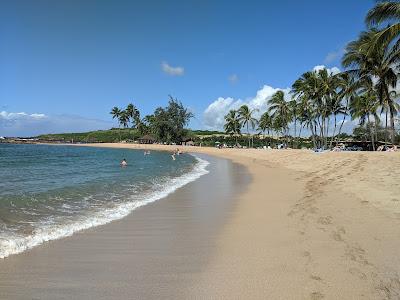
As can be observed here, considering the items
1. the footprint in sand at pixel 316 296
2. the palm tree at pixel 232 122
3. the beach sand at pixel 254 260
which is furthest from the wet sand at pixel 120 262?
the palm tree at pixel 232 122

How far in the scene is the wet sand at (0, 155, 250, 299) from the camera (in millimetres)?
4941

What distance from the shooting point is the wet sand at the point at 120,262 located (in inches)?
195

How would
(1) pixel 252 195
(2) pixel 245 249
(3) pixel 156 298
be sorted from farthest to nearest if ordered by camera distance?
(1) pixel 252 195, (2) pixel 245 249, (3) pixel 156 298

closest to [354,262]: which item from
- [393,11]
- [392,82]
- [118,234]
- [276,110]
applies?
[118,234]

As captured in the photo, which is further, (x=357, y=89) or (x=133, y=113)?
(x=133, y=113)

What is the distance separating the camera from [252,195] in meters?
14.6

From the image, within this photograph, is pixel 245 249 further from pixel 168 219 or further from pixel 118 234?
pixel 168 219

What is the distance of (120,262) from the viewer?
6.14m

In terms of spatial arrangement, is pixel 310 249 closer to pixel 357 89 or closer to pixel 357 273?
pixel 357 273

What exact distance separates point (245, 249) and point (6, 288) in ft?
12.3

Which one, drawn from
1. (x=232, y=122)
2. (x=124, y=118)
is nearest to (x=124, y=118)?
(x=124, y=118)

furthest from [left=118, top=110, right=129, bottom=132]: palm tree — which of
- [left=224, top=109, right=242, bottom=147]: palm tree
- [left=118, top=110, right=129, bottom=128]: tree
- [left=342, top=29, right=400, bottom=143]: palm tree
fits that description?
[left=342, top=29, right=400, bottom=143]: palm tree

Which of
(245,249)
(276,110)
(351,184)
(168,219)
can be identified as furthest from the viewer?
(276,110)

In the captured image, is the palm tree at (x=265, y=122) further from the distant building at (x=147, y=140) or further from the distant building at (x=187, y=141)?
the distant building at (x=147, y=140)
